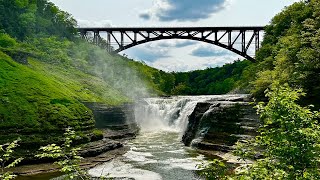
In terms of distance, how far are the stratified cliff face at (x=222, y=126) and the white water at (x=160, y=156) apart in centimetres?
137

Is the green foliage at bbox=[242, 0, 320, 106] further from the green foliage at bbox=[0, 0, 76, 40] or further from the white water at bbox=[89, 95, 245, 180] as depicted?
the green foliage at bbox=[0, 0, 76, 40]

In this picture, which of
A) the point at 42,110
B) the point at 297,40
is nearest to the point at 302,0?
the point at 297,40

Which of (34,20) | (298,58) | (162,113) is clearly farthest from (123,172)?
(34,20)

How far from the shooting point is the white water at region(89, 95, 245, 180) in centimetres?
1886

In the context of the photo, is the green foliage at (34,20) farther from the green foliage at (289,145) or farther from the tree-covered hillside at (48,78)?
the green foliage at (289,145)

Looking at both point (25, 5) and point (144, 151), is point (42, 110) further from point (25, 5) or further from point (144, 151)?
point (25, 5)

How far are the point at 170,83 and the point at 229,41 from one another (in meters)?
45.7

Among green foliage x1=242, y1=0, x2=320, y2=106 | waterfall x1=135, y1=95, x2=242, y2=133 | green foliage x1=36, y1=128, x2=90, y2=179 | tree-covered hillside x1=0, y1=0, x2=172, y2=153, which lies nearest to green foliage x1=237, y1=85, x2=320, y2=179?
green foliage x1=36, y1=128, x2=90, y2=179

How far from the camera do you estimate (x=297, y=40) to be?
2650cm

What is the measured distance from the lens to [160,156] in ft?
78.5

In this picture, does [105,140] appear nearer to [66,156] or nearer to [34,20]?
[66,156]

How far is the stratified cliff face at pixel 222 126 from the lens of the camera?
25.0m

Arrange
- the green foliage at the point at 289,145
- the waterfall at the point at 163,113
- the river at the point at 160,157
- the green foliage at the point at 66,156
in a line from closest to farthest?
the green foliage at the point at 289,145 < the green foliage at the point at 66,156 < the river at the point at 160,157 < the waterfall at the point at 163,113

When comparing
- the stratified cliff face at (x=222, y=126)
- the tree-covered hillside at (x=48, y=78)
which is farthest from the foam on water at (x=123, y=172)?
the stratified cliff face at (x=222, y=126)
